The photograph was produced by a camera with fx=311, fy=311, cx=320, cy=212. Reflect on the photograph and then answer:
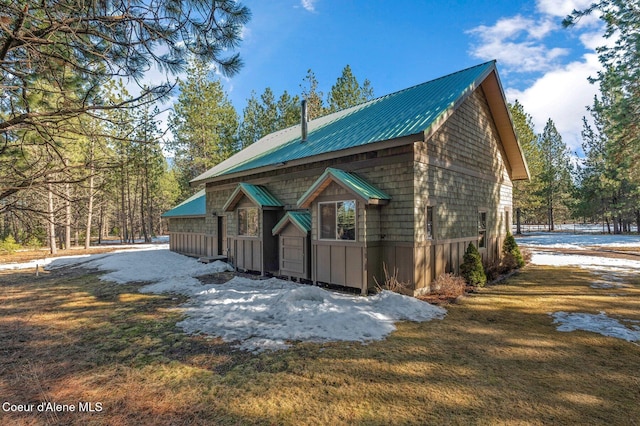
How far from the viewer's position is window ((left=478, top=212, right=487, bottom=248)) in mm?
12273

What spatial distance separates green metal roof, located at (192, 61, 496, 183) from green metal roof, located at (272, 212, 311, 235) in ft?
6.87

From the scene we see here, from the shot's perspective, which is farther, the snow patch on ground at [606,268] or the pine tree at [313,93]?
the pine tree at [313,93]

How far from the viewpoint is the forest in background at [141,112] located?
12.6ft

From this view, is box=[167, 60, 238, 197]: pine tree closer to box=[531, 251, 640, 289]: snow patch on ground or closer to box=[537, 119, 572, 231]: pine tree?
box=[531, 251, 640, 289]: snow patch on ground

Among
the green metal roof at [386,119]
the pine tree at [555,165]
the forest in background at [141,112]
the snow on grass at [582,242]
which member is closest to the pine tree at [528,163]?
the forest in background at [141,112]

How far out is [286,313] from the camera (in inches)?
269

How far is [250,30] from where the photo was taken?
4.87 meters

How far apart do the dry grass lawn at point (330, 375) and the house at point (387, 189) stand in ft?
9.33

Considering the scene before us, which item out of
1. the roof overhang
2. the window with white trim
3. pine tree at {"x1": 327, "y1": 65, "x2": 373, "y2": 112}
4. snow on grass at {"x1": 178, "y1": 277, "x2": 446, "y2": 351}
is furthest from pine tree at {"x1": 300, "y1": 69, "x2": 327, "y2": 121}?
snow on grass at {"x1": 178, "y1": 277, "x2": 446, "y2": 351}

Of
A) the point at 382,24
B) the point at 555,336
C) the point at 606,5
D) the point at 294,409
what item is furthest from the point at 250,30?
the point at 606,5

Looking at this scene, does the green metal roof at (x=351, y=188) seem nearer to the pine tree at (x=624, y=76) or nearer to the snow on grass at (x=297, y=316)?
the snow on grass at (x=297, y=316)

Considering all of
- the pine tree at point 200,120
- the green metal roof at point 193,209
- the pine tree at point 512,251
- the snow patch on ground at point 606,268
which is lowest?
the snow patch on ground at point 606,268

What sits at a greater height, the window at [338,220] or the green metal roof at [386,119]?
the green metal roof at [386,119]

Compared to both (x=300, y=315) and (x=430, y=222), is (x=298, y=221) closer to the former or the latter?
(x=430, y=222)
